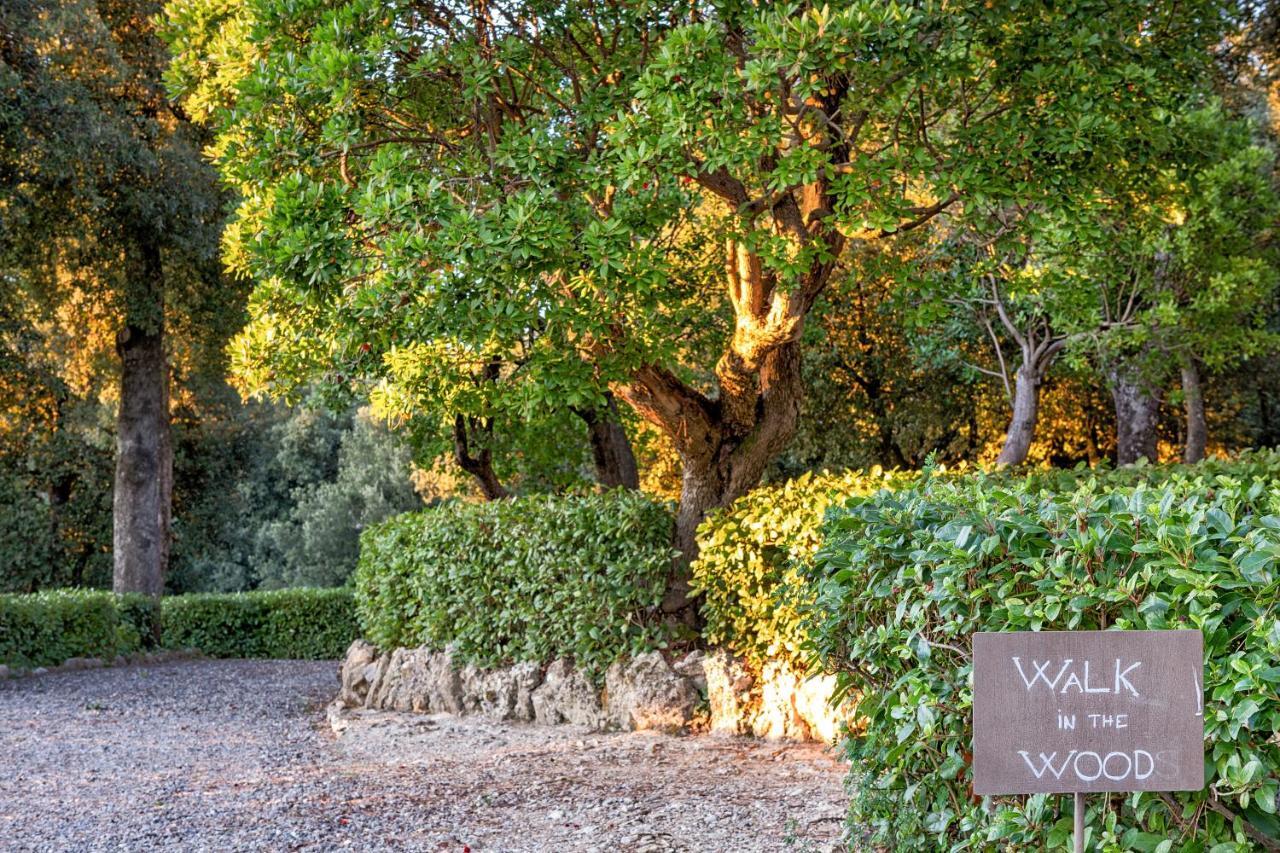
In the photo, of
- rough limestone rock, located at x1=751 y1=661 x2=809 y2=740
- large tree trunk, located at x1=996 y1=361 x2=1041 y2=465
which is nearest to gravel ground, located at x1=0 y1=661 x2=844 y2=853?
rough limestone rock, located at x1=751 y1=661 x2=809 y2=740

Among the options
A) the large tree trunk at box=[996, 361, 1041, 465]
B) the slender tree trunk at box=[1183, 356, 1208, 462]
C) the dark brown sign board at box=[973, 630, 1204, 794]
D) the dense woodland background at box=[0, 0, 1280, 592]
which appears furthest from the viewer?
the slender tree trunk at box=[1183, 356, 1208, 462]

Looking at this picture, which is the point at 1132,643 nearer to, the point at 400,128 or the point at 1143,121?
Result: the point at 1143,121

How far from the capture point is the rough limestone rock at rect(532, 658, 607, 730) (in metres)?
8.42

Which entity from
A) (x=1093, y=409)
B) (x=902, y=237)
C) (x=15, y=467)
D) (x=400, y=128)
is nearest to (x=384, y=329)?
(x=400, y=128)

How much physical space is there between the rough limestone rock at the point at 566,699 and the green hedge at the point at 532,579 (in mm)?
150

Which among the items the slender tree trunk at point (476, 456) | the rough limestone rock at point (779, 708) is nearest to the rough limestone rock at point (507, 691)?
the rough limestone rock at point (779, 708)

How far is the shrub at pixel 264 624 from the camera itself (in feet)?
59.2

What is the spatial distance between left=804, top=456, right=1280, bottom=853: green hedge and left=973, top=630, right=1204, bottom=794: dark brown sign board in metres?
0.14

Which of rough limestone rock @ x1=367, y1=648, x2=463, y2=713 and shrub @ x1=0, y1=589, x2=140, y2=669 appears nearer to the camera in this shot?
rough limestone rock @ x1=367, y1=648, x2=463, y2=713

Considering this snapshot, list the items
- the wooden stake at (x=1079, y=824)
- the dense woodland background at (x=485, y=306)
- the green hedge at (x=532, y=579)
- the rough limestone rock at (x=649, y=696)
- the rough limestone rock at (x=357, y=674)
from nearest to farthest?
the wooden stake at (x=1079, y=824) → the dense woodland background at (x=485, y=306) → the rough limestone rock at (x=649, y=696) → the green hedge at (x=532, y=579) → the rough limestone rock at (x=357, y=674)

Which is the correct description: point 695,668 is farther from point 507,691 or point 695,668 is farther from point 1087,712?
point 1087,712

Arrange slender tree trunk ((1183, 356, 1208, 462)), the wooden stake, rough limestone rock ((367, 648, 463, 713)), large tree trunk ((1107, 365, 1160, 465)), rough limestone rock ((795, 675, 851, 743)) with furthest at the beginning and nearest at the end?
large tree trunk ((1107, 365, 1160, 465)), slender tree trunk ((1183, 356, 1208, 462)), rough limestone rock ((367, 648, 463, 713)), rough limestone rock ((795, 675, 851, 743)), the wooden stake

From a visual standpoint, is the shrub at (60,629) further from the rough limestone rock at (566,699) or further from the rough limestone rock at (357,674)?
the rough limestone rock at (566,699)

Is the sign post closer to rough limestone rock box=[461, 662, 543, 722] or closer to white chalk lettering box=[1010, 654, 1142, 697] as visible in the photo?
white chalk lettering box=[1010, 654, 1142, 697]
